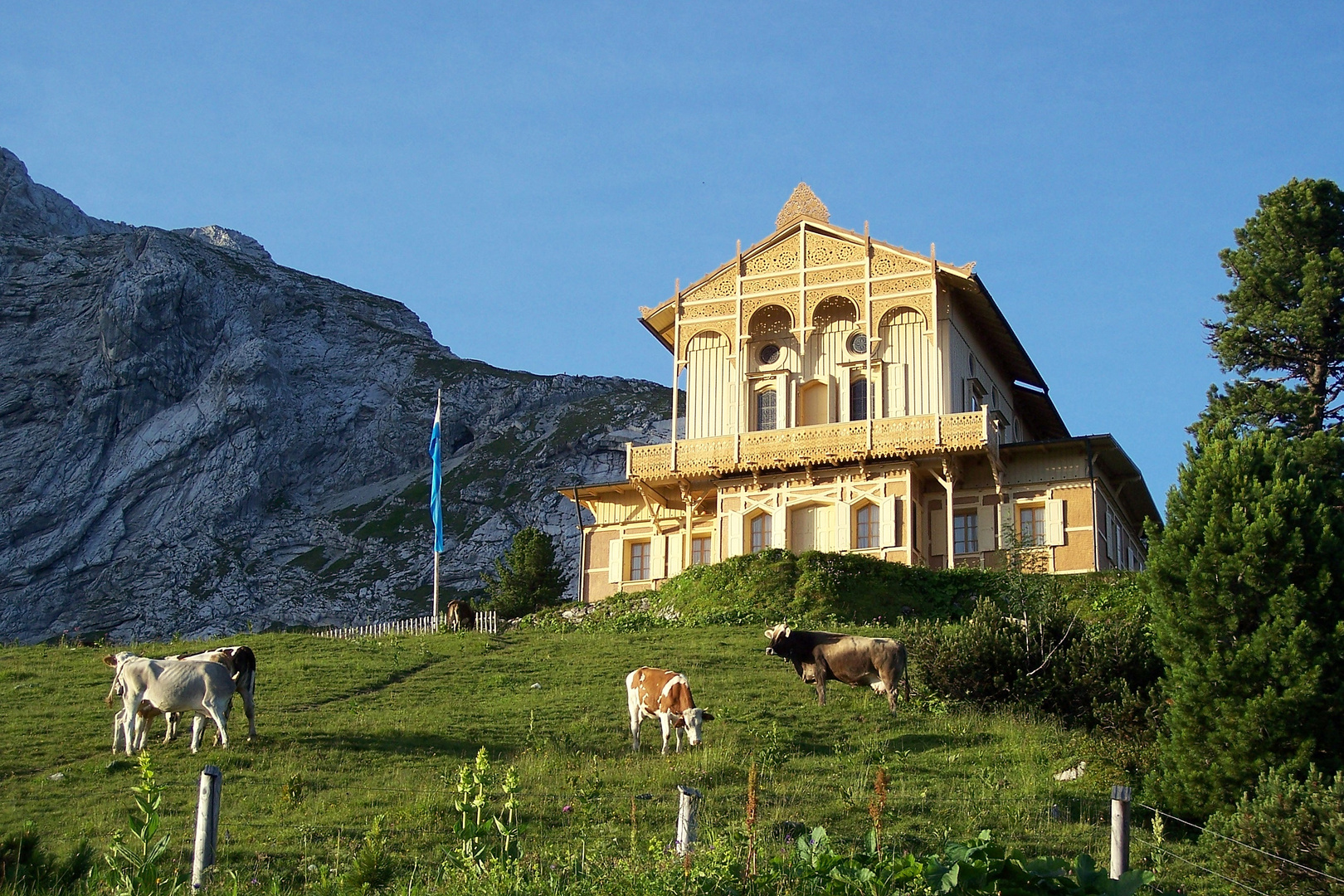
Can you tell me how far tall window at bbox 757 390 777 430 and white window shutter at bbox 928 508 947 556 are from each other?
615cm

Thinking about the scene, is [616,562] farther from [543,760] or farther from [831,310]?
[543,760]

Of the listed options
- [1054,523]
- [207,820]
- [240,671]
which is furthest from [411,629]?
[207,820]

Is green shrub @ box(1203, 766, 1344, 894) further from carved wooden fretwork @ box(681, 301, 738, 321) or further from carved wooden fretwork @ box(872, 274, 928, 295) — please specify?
carved wooden fretwork @ box(681, 301, 738, 321)

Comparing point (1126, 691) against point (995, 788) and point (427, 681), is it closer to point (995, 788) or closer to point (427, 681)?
point (995, 788)

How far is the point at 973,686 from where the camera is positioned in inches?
938

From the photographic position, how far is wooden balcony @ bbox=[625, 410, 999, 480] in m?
41.2

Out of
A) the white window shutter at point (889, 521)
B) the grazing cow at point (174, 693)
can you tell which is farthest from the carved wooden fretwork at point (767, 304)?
the grazing cow at point (174, 693)

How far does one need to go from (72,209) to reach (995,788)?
178 meters

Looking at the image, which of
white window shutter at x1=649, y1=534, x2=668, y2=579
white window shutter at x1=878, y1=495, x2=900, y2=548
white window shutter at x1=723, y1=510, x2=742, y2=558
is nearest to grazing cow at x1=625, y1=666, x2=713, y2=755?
white window shutter at x1=878, y1=495, x2=900, y2=548

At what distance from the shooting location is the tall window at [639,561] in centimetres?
4731

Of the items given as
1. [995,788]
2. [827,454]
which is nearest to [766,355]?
[827,454]

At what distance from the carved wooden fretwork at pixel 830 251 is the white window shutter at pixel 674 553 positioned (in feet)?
33.2

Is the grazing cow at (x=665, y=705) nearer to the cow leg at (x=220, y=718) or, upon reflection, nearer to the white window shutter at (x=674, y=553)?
the cow leg at (x=220, y=718)

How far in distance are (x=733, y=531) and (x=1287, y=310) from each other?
56.5 ft
